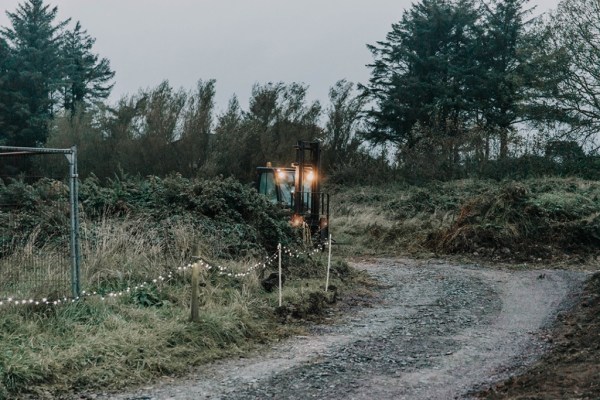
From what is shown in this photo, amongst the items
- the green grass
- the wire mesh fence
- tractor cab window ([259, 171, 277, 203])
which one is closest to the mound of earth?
the wire mesh fence

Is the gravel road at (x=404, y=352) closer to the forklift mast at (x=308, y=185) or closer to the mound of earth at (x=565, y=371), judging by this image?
the mound of earth at (x=565, y=371)

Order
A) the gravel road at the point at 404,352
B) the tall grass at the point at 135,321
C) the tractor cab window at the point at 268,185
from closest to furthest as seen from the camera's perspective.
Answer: the gravel road at the point at 404,352
the tall grass at the point at 135,321
the tractor cab window at the point at 268,185

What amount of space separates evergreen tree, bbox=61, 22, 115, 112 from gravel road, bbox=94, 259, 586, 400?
34004 millimetres

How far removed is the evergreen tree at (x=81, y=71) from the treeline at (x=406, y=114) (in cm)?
211

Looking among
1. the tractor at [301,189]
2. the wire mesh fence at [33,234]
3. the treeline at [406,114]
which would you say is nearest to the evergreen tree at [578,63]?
the treeline at [406,114]

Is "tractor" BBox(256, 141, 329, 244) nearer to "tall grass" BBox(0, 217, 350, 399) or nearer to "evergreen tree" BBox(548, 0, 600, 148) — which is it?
"tall grass" BBox(0, 217, 350, 399)

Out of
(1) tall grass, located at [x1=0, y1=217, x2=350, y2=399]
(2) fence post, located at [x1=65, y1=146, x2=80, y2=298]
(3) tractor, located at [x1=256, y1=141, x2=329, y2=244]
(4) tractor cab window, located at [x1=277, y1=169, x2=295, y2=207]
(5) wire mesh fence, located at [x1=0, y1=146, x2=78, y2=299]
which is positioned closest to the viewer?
(1) tall grass, located at [x1=0, y1=217, x2=350, y2=399]

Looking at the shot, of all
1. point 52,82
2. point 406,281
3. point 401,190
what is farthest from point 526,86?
point 52,82

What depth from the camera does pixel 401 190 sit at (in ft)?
77.7

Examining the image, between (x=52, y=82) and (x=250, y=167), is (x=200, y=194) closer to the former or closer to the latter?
(x=250, y=167)

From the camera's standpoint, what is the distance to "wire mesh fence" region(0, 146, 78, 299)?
7824 millimetres

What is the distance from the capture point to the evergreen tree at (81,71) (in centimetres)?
3997

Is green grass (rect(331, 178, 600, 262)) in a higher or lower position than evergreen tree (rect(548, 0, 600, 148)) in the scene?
lower

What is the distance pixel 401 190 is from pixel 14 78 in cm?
2564
